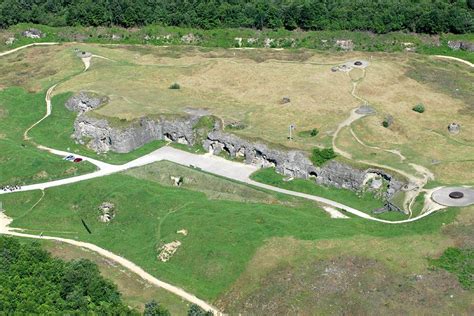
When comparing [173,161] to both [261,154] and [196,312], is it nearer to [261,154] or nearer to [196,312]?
[261,154]

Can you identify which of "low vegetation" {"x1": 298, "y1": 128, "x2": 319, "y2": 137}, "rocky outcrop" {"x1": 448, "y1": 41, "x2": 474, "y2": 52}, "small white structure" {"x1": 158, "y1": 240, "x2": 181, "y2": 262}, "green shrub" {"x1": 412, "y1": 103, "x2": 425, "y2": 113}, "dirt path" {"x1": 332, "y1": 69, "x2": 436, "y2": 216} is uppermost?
"rocky outcrop" {"x1": 448, "y1": 41, "x2": 474, "y2": 52}

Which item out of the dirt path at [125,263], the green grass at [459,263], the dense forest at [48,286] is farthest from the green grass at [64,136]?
the green grass at [459,263]

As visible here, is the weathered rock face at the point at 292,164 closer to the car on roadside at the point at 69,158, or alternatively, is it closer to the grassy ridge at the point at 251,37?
the car on roadside at the point at 69,158

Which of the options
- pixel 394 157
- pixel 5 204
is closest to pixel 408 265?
pixel 394 157

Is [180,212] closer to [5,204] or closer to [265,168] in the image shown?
[265,168]

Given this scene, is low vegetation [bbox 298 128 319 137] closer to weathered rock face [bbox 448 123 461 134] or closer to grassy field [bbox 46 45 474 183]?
grassy field [bbox 46 45 474 183]

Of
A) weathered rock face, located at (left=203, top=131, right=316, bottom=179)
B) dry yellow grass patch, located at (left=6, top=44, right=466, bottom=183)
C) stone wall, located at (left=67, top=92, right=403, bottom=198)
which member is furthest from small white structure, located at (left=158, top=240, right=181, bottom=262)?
dry yellow grass patch, located at (left=6, top=44, right=466, bottom=183)

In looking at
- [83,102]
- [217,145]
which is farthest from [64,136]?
[217,145]
